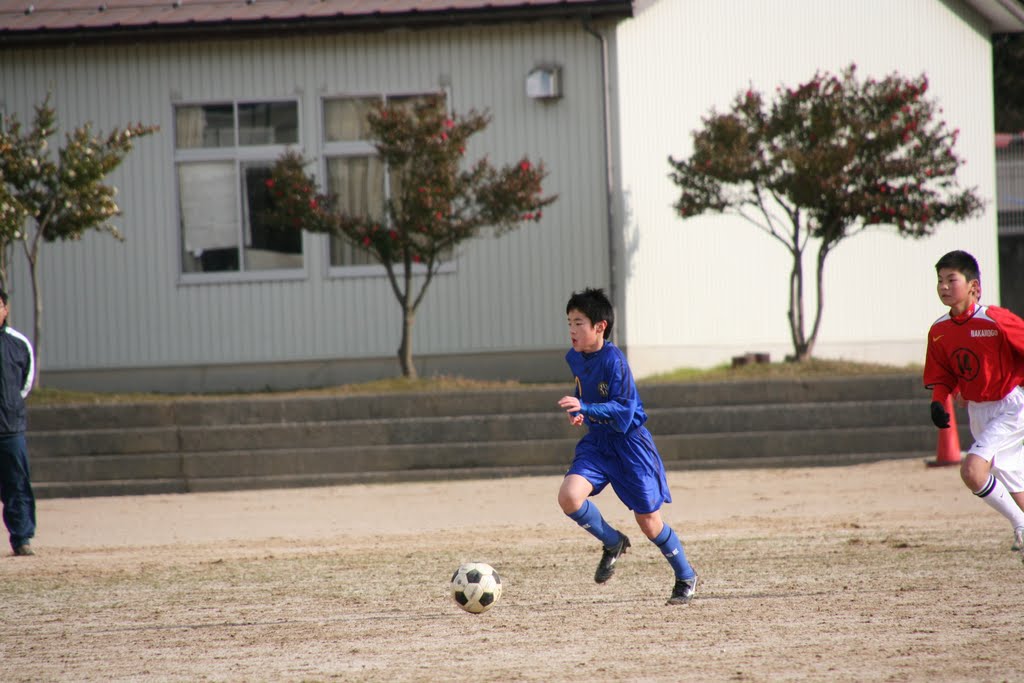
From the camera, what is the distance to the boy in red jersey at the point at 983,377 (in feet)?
24.5

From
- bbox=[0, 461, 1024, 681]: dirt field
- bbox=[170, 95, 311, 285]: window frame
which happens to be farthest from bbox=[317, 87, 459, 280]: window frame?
bbox=[0, 461, 1024, 681]: dirt field

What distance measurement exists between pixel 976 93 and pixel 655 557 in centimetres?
1301

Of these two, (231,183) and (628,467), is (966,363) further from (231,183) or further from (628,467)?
(231,183)

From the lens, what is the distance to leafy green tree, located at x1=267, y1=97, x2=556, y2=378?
49.2 ft

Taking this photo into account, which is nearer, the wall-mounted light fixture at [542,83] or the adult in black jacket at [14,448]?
the adult in black jacket at [14,448]

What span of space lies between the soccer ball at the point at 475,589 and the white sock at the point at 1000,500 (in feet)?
10.3

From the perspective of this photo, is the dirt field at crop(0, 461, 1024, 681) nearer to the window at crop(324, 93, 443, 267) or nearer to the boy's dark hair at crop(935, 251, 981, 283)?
the boy's dark hair at crop(935, 251, 981, 283)

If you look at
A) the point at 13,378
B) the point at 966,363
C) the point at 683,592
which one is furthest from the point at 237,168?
the point at 966,363

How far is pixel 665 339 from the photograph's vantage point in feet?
57.9

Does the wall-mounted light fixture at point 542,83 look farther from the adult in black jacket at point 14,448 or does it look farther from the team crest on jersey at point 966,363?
the team crest on jersey at point 966,363

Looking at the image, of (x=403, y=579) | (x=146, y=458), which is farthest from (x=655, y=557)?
(x=146, y=458)

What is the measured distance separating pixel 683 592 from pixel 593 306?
5.79 feet

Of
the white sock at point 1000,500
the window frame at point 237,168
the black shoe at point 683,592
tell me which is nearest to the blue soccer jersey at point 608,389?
the black shoe at point 683,592

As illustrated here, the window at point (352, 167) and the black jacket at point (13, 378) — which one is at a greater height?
the window at point (352, 167)
